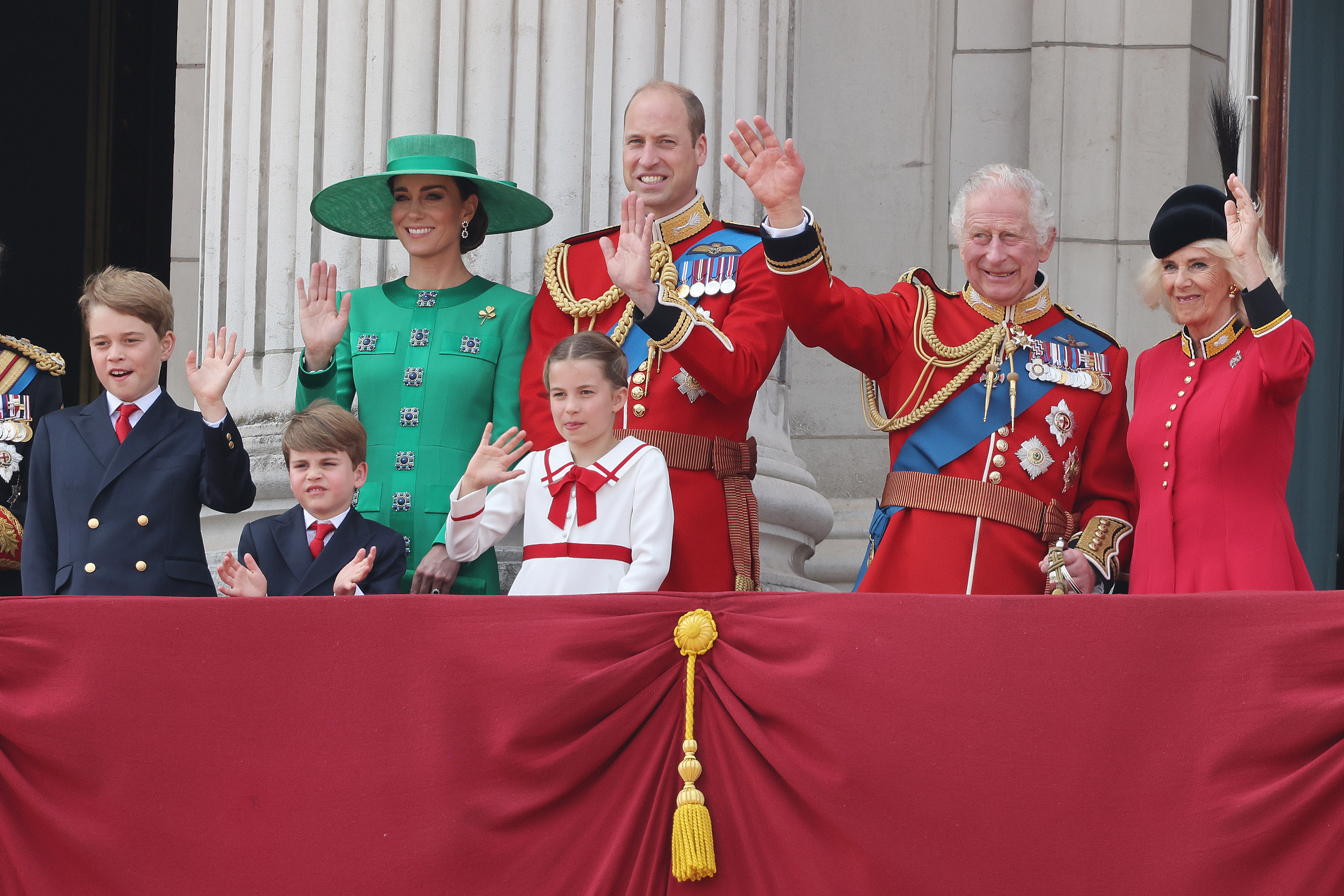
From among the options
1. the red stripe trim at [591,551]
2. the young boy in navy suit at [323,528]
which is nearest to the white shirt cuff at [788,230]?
the red stripe trim at [591,551]

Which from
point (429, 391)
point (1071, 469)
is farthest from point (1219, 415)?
point (429, 391)

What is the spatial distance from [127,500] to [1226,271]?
8.06 ft

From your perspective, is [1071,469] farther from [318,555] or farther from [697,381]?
[318,555]

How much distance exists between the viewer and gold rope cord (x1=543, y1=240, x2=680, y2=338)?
419cm

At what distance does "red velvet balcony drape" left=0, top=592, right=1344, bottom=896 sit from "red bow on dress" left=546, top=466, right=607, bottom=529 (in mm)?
456

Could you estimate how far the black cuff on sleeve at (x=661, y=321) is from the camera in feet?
12.6

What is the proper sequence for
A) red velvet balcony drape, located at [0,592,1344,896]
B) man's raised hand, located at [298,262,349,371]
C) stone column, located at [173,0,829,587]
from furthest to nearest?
1. stone column, located at [173,0,829,587]
2. man's raised hand, located at [298,262,349,371]
3. red velvet balcony drape, located at [0,592,1344,896]

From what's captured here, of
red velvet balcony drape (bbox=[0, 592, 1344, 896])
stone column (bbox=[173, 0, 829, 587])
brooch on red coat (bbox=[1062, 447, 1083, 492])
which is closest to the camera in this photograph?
red velvet balcony drape (bbox=[0, 592, 1344, 896])

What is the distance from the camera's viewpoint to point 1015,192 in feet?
13.6

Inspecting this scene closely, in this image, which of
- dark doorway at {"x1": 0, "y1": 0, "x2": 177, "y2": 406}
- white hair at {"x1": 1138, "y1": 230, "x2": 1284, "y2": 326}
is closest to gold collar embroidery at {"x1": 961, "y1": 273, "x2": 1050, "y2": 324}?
white hair at {"x1": 1138, "y1": 230, "x2": 1284, "y2": 326}

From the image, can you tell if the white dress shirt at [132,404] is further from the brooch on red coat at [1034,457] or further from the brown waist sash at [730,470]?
the brooch on red coat at [1034,457]

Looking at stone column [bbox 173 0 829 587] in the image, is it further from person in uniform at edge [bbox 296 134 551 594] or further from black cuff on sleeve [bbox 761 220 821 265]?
black cuff on sleeve [bbox 761 220 821 265]

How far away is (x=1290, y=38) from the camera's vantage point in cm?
661

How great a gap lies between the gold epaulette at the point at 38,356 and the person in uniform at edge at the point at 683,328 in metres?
1.25
